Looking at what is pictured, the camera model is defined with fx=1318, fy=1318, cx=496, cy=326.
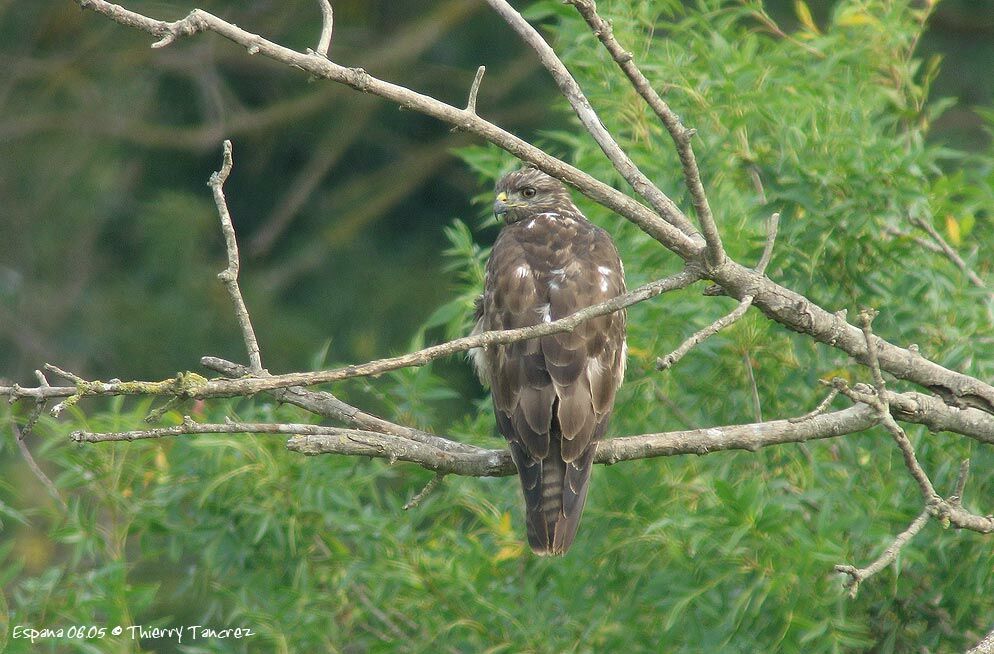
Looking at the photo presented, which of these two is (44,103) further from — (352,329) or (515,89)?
(515,89)

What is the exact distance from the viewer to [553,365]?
156 inches

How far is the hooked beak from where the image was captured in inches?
199

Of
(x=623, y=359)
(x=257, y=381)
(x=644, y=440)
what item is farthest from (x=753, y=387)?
(x=257, y=381)

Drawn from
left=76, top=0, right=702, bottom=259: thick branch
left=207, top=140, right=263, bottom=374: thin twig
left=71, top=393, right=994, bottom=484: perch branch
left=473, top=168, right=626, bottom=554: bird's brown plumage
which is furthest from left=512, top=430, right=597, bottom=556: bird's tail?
left=207, top=140, right=263, bottom=374: thin twig

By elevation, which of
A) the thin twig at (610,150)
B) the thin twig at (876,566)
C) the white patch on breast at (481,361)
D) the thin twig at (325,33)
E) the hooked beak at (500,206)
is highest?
the thin twig at (325,33)

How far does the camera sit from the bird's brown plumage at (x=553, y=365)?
150 inches

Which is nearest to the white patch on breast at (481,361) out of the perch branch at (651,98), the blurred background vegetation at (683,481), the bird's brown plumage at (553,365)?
the bird's brown plumage at (553,365)

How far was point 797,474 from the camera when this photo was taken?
13.8 feet

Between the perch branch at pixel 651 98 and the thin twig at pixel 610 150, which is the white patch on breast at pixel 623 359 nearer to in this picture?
the thin twig at pixel 610 150

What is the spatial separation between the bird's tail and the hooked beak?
146 cm

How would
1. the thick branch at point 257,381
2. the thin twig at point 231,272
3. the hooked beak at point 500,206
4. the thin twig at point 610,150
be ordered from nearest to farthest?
the thick branch at point 257,381
the thin twig at point 231,272
the thin twig at point 610,150
the hooked beak at point 500,206

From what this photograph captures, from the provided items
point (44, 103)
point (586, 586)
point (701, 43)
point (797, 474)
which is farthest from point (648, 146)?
point (44, 103)

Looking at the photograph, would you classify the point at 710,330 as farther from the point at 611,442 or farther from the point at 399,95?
the point at 611,442

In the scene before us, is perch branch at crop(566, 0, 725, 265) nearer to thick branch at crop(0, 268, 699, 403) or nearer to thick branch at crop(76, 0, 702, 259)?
thick branch at crop(76, 0, 702, 259)
